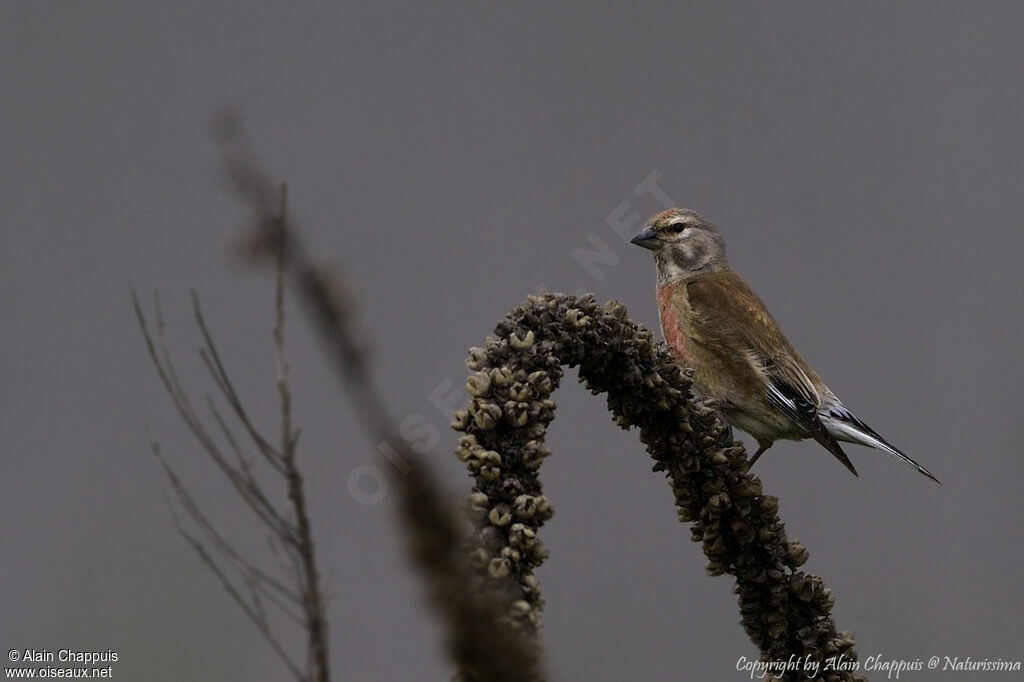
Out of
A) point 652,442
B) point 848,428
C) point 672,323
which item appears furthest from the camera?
point 672,323

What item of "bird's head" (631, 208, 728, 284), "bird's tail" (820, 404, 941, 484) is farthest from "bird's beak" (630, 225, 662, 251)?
"bird's tail" (820, 404, 941, 484)

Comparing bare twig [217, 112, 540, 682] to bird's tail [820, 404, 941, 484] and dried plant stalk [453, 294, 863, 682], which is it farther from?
bird's tail [820, 404, 941, 484]

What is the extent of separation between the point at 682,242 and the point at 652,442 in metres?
2.11

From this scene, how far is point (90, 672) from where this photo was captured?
2305 millimetres

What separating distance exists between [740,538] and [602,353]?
0.36 m

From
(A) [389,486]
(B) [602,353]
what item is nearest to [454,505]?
(A) [389,486]

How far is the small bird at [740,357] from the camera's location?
321 centimetres

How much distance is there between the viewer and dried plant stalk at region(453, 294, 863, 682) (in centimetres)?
129

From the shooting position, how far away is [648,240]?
12.2 feet
